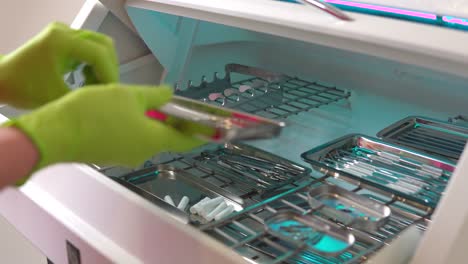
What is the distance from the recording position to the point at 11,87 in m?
0.75

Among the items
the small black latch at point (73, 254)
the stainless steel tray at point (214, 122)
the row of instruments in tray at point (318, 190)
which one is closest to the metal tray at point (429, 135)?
the row of instruments in tray at point (318, 190)

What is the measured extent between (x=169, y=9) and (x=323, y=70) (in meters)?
0.46

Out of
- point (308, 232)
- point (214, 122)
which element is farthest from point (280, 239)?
point (214, 122)

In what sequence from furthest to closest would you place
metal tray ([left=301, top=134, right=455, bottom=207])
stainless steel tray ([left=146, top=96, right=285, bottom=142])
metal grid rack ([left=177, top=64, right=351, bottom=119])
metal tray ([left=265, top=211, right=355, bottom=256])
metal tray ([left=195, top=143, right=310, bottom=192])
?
metal grid rack ([left=177, top=64, right=351, bottom=119]) < metal tray ([left=195, top=143, right=310, bottom=192]) < metal tray ([left=301, top=134, right=455, bottom=207]) < metal tray ([left=265, top=211, right=355, bottom=256]) < stainless steel tray ([left=146, top=96, right=285, bottom=142])

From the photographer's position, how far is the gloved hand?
2.35 feet

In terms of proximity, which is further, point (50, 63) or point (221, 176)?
point (221, 176)

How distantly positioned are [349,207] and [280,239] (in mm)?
121

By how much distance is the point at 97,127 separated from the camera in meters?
0.57

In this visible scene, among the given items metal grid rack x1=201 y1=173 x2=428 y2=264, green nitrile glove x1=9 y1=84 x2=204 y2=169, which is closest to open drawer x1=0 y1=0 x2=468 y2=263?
metal grid rack x1=201 y1=173 x2=428 y2=264

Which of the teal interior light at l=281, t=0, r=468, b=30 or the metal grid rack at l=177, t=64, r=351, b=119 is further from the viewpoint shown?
the metal grid rack at l=177, t=64, r=351, b=119

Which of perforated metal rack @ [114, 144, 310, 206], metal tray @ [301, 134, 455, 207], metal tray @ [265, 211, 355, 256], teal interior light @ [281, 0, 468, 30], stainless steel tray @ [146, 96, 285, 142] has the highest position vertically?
teal interior light @ [281, 0, 468, 30]

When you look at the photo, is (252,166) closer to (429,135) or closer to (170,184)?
(170,184)

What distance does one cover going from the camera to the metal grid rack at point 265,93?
1.17 metres

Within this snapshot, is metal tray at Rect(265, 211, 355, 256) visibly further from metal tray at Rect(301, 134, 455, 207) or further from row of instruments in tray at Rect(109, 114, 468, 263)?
metal tray at Rect(301, 134, 455, 207)
